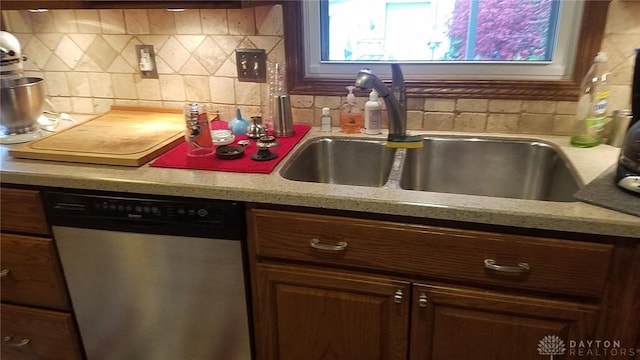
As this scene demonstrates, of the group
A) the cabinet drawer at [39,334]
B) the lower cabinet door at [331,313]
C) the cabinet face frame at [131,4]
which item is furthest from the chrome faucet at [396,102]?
the cabinet drawer at [39,334]

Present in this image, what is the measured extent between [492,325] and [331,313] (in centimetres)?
43

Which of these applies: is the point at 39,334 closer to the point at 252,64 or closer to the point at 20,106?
the point at 20,106

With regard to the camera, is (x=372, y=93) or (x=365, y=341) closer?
(x=365, y=341)

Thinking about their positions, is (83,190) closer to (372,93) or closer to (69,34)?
(69,34)

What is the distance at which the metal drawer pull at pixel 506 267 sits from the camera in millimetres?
1161

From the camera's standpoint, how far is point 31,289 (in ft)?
5.26

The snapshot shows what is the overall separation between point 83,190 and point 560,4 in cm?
159

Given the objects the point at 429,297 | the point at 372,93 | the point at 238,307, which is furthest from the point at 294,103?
the point at 429,297

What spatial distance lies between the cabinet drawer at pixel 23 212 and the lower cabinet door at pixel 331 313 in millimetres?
712

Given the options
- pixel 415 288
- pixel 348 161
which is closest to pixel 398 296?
pixel 415 288

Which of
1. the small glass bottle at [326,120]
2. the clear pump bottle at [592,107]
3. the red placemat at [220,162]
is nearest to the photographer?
the red placemat at [220,162]

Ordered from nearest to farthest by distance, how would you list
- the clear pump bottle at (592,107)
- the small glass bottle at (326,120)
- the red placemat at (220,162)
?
1. the red placemat at (220,162)
2. the clear pump bottle at (592,107)
3. the small glass bottle at (326,120)

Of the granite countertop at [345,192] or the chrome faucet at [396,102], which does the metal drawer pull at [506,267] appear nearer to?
the granite countertop at [345,192]

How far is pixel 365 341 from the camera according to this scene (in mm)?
1363
